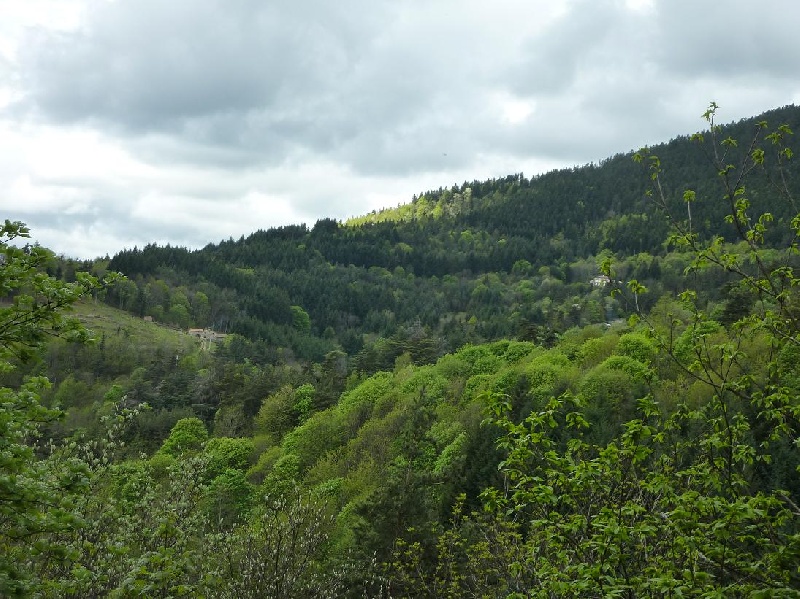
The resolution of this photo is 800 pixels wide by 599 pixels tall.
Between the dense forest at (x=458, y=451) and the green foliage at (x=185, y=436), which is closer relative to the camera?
the dense forest at (x=458, y=451)

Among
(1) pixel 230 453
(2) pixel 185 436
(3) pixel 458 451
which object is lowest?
(1) pixel 230 453

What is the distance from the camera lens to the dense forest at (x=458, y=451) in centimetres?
690

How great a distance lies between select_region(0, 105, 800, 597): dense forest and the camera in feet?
22.6

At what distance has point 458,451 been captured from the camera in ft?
127

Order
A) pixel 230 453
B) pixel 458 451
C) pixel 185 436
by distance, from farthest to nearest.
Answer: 1. pixel 185 436
2. pixel 230 453
3. pixel 458 451

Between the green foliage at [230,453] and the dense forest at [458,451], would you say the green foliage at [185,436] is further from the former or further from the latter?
the green foliage at [230,453]

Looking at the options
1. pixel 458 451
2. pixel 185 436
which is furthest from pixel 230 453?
pixel 458 451

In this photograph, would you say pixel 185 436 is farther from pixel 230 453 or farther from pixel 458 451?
pixel 458 451

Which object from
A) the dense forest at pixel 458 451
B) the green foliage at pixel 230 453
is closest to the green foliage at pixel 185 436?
the dense forest at pixel 458 451

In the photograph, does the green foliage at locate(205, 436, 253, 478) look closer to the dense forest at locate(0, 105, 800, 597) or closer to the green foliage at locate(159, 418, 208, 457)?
the dense forest at locate(0, 105, 800, 597)

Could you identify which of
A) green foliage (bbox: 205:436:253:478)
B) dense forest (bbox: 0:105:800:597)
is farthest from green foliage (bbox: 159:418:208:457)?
green foliage (bbox: 205:436:253:478)

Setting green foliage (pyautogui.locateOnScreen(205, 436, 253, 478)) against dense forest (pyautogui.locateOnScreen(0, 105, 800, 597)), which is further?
green foliage (pyautogui.locateOnScreen(205, 436, 253, 478))

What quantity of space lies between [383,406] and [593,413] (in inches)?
1028

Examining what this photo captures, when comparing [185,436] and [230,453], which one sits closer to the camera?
[230,453]
